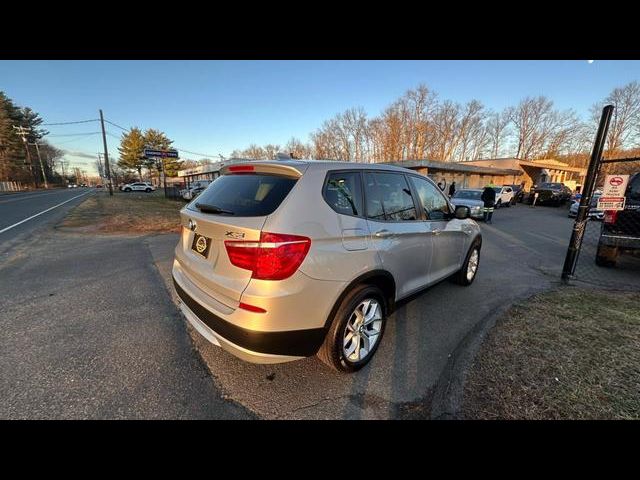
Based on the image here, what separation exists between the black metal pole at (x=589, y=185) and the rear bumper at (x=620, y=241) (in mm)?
1214

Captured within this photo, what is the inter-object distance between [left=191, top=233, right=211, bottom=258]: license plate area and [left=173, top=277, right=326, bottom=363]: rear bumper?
0.42 meters

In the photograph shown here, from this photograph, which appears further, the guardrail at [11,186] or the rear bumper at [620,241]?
the guardrail at [11,186]

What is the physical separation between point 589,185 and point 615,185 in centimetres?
58

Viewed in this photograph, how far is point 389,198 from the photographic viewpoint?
281 centimetres

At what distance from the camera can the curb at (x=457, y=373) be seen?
6.60ft

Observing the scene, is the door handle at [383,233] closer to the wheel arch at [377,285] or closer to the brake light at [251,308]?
the wheel arch at [377,285]

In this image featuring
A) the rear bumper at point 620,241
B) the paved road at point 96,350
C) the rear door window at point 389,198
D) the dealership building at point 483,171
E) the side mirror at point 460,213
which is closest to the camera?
the paved road at point 96,350

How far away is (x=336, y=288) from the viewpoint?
213cm

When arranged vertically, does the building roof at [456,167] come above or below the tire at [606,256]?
above

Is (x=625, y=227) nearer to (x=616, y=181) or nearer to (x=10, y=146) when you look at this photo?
(x=616, y=181)

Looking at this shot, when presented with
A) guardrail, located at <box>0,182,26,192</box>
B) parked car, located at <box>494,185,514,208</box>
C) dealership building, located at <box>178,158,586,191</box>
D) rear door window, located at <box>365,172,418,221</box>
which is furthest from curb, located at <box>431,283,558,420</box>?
guardrail, located at <box>0,182,26,192</box>

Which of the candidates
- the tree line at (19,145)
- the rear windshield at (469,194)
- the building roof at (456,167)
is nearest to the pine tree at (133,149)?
the tree line at (19,145)
